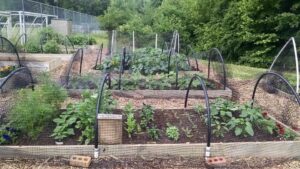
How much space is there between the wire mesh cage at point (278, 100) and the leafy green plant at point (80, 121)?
7.37 feet

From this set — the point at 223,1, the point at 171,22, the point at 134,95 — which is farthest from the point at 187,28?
the point at 134,95

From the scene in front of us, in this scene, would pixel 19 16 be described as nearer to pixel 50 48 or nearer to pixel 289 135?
pixel 50 48

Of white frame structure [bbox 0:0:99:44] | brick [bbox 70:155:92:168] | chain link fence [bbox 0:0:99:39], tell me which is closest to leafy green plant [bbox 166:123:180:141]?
brick [bbox 70:155:92:168]

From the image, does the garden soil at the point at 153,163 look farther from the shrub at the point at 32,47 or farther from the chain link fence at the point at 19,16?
the chain link fence at the point at 19,16

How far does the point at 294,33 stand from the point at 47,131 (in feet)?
37.2

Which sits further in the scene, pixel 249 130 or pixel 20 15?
pixel 20 15

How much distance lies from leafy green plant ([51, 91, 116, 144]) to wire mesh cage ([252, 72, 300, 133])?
225 cm

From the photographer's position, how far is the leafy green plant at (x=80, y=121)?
11.4 feet

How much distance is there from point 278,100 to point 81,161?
158 inches

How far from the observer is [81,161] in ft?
10.2

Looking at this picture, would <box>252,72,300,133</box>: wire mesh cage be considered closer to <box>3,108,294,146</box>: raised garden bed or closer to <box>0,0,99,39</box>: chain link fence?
<box>3,108,294,146</box>: raised garden bed

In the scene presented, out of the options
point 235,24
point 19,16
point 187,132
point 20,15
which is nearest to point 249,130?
point 187,132

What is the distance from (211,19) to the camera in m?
15.1

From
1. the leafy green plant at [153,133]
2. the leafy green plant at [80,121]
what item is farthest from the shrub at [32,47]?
the leafy green plant at [153,133]
